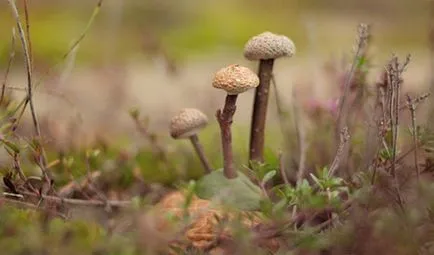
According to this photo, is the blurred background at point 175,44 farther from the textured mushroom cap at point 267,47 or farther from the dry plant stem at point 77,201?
the textured mushroom cap at point 267,47

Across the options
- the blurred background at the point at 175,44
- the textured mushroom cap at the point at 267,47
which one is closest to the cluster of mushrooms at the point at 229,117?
the textured mushroom cap at the point at 267,47

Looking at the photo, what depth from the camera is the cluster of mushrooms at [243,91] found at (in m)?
0.81

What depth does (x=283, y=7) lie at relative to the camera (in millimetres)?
4844

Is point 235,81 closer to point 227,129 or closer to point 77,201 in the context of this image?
point 227,129

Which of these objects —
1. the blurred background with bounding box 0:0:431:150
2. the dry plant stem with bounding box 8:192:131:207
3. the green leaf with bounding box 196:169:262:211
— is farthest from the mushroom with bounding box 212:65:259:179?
the blurred background with bounding box 0:0:431:150

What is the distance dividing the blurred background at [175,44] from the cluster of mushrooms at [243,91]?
2.14ft

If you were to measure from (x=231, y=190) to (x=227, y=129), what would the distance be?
3.4 inches

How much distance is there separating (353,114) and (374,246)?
64 centimetres

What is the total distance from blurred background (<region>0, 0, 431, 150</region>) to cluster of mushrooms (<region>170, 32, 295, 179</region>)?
0.65 m

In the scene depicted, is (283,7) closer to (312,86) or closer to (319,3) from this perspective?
(319,3)

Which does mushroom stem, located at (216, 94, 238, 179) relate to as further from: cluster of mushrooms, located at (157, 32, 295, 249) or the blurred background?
the blurred background

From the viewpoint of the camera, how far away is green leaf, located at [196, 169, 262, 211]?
886mm

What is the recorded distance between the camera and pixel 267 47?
0.87 meters

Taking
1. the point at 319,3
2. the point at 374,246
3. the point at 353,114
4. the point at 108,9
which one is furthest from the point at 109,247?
the point at 319,3
